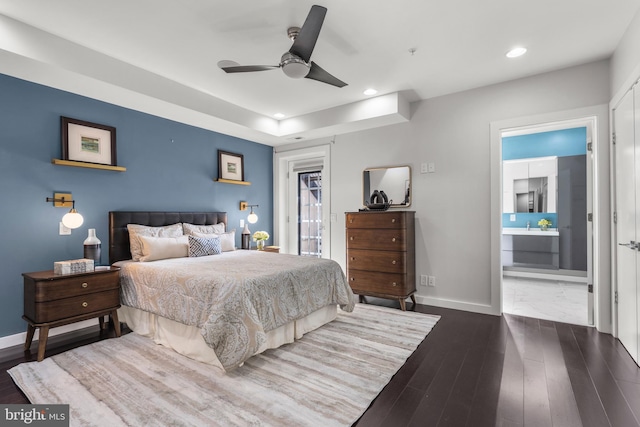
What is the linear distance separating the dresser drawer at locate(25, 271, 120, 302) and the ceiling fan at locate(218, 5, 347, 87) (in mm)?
2251

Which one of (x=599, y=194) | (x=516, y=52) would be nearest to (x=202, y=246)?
(x=516, y=52)

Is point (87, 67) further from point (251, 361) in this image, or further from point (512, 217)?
point (512, 217)

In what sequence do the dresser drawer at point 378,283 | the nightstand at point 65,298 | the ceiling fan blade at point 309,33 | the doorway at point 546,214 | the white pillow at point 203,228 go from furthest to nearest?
the doorway at point 546,214
the white pillow at point 203,228
the dresser drawer at point 378,283
the nightstand at point 65,298
the ceiling fan blade at point 309,33

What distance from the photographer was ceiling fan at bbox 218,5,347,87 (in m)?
2.05

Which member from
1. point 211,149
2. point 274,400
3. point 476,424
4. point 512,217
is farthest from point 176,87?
point 512,217

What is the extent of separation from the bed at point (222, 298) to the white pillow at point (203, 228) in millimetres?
299

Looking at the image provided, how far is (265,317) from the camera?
2441 millimetres

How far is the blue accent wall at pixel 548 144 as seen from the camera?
5367 millimetres

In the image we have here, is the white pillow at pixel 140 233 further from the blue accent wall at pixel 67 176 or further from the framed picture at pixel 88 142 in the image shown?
the framed picture at pixel 88 142

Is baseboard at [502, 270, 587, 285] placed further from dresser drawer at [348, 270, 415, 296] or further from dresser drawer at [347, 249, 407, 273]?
dresser drawer at [347, 249, 407, 273]

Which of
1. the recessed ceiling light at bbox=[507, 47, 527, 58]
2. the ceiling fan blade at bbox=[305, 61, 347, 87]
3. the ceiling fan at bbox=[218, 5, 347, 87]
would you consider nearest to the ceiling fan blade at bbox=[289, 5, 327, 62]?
the ceiling fan at bbox=[218, 5, 347, 87]

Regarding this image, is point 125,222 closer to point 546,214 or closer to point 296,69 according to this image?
point 296,69

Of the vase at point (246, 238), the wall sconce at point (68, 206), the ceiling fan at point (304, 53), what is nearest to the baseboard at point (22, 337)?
the wall sconce at point (68, 206)

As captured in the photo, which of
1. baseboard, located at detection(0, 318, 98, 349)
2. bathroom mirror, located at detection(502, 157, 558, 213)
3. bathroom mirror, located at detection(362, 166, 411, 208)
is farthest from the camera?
bathroom mirror, located at detection(502, 157, 558, 213)
